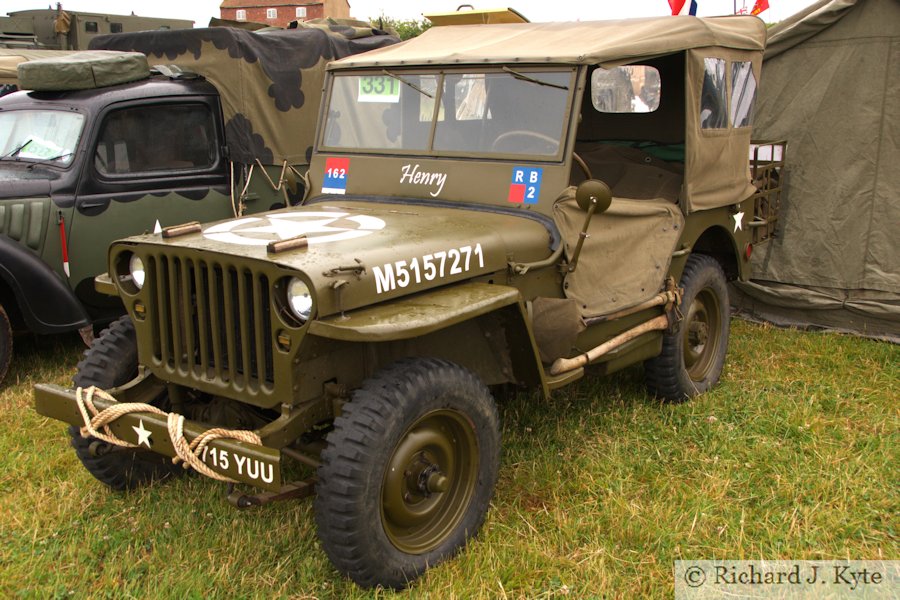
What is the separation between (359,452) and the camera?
2.78m

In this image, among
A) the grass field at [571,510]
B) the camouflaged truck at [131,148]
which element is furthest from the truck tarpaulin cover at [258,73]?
the grass field at [571,510]

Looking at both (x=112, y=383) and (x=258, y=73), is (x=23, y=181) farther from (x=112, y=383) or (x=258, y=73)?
(x=112, y=383)

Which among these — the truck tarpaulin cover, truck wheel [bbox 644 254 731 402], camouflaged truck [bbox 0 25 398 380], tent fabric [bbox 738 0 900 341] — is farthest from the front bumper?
tent fabric [bbox 738 0 900 341]

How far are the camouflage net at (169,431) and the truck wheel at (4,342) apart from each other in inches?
82.3

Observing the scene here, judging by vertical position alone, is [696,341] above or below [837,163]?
below

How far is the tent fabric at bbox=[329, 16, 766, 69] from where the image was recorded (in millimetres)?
3838

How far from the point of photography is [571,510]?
3584 millimetres

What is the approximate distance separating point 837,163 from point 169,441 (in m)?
4.89

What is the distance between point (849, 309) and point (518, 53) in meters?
3.46

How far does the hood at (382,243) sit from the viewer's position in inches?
113

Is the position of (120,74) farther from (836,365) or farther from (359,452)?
(836,365)

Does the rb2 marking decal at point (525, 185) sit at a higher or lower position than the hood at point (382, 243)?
higher

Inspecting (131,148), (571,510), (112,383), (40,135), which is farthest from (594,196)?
(40,135)

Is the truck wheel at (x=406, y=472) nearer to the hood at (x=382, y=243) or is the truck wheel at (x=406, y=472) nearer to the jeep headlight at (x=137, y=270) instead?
the hood at (x=382, y=243)
